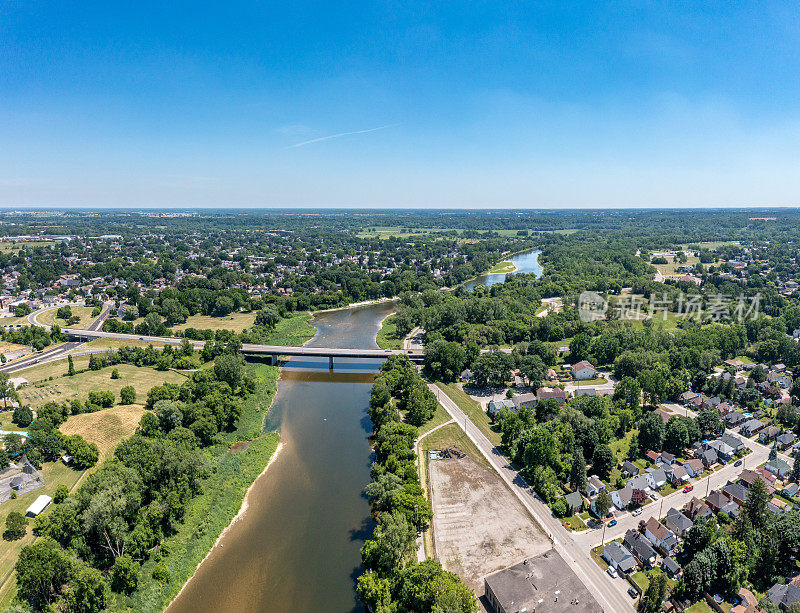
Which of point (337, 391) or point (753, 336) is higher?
point (753, 336)

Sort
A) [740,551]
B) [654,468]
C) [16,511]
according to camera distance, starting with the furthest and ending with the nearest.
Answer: [654,468] < [16,511] < [740,551]

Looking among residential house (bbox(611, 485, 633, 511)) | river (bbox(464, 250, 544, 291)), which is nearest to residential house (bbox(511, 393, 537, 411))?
residential house (bbox(611, 485, 633, 511))

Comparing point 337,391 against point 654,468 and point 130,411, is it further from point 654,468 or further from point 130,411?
point 654,468

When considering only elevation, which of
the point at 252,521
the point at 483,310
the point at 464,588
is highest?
the point at 483,310

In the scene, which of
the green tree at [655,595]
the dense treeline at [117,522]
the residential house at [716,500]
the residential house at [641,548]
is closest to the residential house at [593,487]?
the residential house at [641,548]

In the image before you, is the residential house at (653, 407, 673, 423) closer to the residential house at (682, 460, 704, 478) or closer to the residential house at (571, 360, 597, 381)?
the residential house at (682, 460, 704, 478)

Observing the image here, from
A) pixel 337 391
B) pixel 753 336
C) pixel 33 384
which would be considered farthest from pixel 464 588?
pixel 753 336
